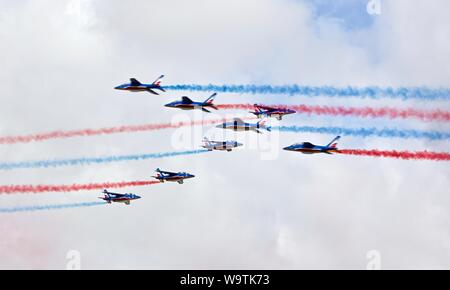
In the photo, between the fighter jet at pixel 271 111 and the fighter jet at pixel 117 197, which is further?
the fighter jet at pixel 117 197

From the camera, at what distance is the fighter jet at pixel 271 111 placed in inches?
6654

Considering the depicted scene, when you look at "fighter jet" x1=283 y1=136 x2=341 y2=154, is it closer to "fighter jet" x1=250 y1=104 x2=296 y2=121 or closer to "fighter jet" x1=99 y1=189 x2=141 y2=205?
"fighter jet" x1=250 y1=104 x2=296 y2=121

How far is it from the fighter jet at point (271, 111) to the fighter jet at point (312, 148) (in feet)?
23.2

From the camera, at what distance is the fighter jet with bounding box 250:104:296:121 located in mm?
169000

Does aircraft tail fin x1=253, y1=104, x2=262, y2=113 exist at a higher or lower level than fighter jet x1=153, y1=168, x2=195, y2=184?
higher

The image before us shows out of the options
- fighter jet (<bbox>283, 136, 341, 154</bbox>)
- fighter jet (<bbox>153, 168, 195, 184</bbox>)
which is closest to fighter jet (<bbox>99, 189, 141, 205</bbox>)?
→ fighter jet (<bbox>153, 168, 195, 184</bbox>)

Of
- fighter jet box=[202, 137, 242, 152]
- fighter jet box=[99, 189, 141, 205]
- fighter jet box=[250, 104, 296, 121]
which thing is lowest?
fighter jet box=[99, 189, 141, 205]

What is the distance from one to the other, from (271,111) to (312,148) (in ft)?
35.6

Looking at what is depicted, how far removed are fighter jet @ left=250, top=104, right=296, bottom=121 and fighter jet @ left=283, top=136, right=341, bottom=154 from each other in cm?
707

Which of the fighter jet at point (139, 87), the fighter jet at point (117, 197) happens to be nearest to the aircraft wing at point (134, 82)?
the fighter jet at point (139, 87)

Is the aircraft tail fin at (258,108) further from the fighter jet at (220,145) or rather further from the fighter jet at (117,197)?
the fighter jet at (117,197)
